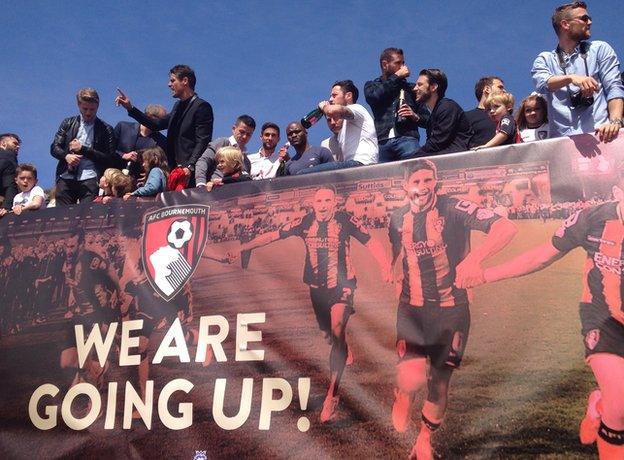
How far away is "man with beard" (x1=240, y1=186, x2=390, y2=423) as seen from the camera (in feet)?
13.5

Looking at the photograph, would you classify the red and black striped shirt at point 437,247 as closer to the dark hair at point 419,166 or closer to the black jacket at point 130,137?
the dark hair at point 419,166

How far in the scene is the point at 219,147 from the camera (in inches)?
222

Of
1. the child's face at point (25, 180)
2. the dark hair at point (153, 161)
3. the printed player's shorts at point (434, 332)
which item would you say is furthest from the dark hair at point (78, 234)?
the printed player's shorts at point (434, 332)

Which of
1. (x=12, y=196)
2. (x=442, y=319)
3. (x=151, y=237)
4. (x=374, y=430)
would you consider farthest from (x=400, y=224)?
(x=12, y=196)

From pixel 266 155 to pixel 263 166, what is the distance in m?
0.16

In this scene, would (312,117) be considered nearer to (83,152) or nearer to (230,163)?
(230,163)

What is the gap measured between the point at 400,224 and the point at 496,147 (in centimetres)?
69

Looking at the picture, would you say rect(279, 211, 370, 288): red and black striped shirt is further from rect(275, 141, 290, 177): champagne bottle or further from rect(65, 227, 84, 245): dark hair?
rect(65, 227, 84, 245): dark hair

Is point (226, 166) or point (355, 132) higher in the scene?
point (355, 132)

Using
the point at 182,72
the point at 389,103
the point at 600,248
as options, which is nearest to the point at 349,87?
the point at 389,103

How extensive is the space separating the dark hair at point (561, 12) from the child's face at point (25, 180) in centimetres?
448

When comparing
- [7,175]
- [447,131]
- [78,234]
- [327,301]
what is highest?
Result: [7,175]

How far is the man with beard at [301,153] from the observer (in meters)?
5.27

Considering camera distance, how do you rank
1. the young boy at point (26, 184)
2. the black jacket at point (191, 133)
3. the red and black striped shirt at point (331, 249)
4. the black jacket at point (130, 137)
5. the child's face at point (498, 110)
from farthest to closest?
the black jacket at point (130, 137) → the young boy at point (26, 184) → the black jacket at point (191, 133) → the child's face at point (498, 110) → the red and black striped shirt at point (331, 249)
